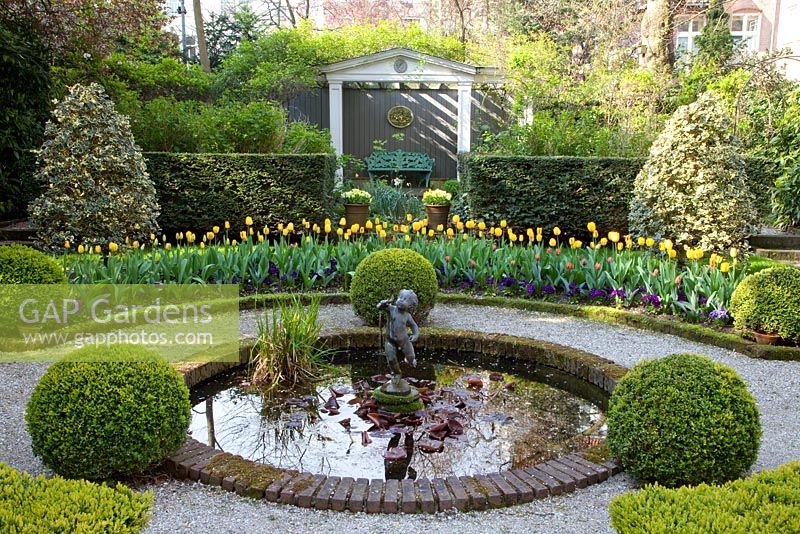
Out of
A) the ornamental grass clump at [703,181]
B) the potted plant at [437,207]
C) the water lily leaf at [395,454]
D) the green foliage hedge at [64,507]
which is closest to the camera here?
the green foliage hedge at [64,507]

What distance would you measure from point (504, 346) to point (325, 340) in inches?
55.4

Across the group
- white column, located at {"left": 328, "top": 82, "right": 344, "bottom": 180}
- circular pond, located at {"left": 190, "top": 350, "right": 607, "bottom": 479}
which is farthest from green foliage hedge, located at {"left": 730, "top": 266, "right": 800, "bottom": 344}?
white column, located at {"left": 328, "top": 82, "right": 344, "bottom": 180}

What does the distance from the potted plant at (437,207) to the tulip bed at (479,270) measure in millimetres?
3286

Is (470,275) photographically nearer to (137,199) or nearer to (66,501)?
(137,199)

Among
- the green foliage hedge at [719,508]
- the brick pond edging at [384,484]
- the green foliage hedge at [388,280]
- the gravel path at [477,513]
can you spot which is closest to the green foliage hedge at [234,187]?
the green foliage hedge at [388,280]

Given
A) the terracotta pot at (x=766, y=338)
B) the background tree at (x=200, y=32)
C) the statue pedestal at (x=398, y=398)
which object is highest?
the background tree at (x=200, y=32)

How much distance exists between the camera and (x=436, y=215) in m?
11.2

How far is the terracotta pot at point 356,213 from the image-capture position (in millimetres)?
10883

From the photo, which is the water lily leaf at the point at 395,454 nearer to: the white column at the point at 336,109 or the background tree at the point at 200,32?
the white column at the point at 336,109

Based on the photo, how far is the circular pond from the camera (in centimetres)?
371

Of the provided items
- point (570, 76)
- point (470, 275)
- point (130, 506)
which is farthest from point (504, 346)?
point (570, 76)

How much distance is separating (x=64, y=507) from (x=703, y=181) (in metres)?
7.64

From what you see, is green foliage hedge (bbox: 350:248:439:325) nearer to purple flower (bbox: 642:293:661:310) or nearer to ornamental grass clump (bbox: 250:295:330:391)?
ornamental grass clump (bbox: 250:295:330:391)

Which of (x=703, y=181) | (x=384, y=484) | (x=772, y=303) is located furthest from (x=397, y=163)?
(x=384, y=484)
